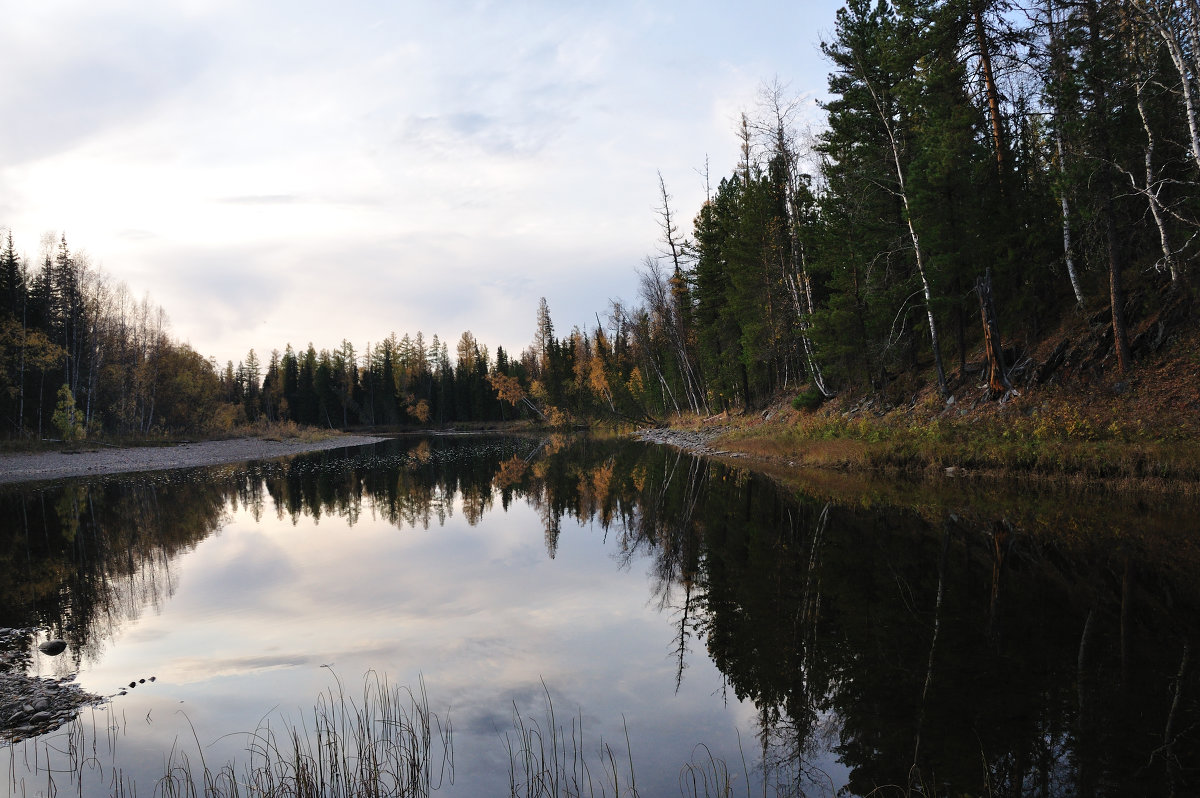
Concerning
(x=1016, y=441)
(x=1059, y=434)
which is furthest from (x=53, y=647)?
(x=1059, y=434)

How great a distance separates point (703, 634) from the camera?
7.99m

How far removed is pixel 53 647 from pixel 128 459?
37.8m

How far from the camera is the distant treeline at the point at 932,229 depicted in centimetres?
1723

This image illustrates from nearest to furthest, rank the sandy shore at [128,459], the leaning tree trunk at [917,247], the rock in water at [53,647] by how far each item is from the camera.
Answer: the rock in water at [53,647] < the leaning tree trunk at [917,247] < the sandy shore at [128,459]

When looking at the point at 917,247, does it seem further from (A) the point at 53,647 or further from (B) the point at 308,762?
(A) the point at 53,647

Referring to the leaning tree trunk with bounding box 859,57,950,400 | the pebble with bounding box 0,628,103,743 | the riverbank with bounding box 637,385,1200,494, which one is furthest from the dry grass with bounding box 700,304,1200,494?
the pebble with bounding box 0,628,103,743

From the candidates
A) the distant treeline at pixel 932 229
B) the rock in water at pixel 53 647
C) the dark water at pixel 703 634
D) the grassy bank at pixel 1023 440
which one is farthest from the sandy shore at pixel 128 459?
the grassy bank at pixel 1023 440

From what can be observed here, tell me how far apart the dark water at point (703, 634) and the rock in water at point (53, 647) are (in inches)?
6.7

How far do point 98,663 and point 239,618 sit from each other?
209 centimetres

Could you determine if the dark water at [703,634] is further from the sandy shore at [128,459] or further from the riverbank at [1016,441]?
the sandy shore at [128,459]

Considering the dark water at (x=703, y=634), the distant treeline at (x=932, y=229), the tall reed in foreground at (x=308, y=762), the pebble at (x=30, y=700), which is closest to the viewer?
the tall reed in foreground at (x=308, y=762)

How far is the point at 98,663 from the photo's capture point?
7.69 meters

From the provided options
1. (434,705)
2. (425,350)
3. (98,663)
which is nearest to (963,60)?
(434,705)

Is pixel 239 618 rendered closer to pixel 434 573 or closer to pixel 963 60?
pixel 434 573
